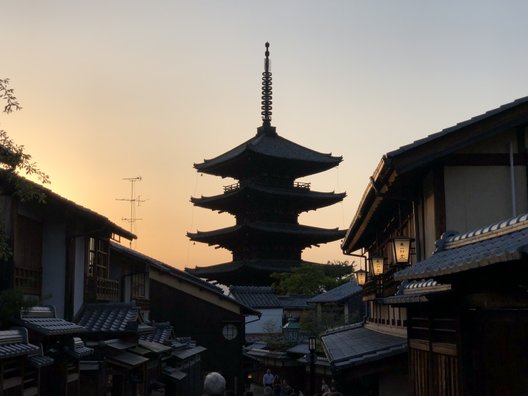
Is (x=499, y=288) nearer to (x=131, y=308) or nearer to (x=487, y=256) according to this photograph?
(x=487, y=256)

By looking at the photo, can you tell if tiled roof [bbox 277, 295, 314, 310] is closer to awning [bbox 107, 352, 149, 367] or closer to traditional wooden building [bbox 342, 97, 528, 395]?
traditional wooden building [bbox 342, 97, 528, 395]

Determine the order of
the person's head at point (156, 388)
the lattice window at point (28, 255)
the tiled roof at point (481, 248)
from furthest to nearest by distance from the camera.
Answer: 1. the person's head at point (156, 388)
2. the lattice window at point (28, 255)
3. the tiled roof at point (481, 248)

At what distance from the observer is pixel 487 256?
6.18 metres

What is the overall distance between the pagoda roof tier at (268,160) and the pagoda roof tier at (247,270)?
667 centimetres

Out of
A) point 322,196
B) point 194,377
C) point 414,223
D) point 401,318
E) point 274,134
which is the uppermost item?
point 274,134

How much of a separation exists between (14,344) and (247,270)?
44.5m

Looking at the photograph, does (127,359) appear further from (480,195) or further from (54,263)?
(480,195)

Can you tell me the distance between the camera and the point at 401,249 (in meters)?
14.9

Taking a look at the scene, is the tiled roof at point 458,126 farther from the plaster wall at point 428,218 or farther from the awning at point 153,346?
the awning at point 153,346

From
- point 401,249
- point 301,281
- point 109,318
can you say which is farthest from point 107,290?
point 301,281

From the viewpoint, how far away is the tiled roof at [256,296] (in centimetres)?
5275

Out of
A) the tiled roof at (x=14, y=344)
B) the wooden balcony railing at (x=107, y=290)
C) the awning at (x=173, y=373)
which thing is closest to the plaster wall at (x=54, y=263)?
the wooden balcony railing at (x=107, y=290)

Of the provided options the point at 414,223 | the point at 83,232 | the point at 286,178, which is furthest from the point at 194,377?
the point at 286,178

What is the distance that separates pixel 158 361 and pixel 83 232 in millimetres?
7763
